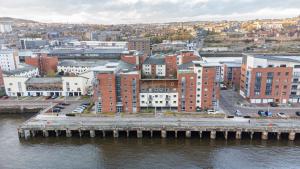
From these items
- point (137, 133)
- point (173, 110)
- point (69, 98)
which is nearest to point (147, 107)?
point (173, 110)

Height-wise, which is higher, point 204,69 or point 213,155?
point 204,69

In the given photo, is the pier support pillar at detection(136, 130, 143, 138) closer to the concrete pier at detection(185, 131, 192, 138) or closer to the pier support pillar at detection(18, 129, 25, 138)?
the concrete pier at detection(185, 131, 192, 138)

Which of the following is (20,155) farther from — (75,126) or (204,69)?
(204,69)

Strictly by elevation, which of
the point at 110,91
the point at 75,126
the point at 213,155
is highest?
the point at 110,91

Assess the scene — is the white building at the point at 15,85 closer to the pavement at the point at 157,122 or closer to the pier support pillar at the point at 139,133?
the pavement at the point at 157,122

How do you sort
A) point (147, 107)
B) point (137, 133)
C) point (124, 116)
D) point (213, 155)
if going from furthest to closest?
point (147, 107), point (124, 116), point (137, 133), point (213, 155)

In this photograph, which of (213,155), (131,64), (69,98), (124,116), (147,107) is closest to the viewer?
(213,155)
